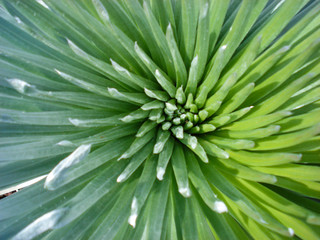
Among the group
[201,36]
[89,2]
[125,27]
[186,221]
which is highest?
[89,2]

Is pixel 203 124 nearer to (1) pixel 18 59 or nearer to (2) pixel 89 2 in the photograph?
(2) pixel 89 2

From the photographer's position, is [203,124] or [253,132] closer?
[253,132]

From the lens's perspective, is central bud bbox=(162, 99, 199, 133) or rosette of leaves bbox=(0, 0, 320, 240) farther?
central bud bbox=(162, 99, 199, 133)

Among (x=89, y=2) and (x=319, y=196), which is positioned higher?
(x=89, y=2)

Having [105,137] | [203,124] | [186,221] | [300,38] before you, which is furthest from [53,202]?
[300,38]

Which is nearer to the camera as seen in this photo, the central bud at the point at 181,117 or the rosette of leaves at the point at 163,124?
the rosette of leaves at the point at 163,124

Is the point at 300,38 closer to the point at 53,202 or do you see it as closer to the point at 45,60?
the point at 45,60

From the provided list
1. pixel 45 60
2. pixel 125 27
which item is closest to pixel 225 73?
pixel 125 27
